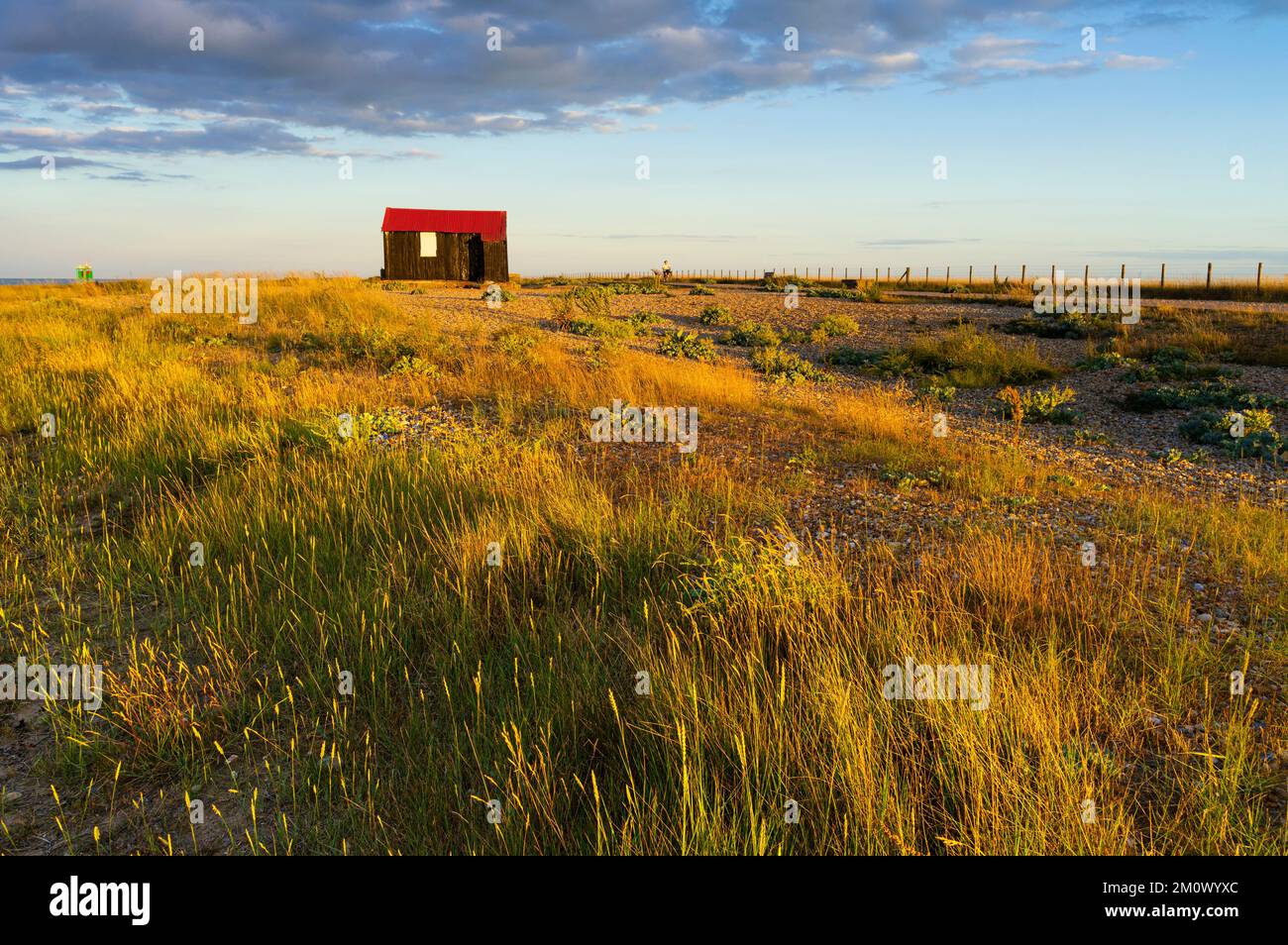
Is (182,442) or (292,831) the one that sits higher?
(182,442)

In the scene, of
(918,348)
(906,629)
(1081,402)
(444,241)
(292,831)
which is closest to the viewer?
(292,831)

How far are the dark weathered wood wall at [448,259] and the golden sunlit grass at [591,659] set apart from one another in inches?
1431

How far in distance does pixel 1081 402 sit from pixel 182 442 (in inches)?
544

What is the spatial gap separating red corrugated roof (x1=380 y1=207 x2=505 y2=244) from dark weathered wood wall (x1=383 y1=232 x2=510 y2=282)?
31cm

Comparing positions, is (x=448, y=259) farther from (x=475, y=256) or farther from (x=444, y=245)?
(x=475, y=256)

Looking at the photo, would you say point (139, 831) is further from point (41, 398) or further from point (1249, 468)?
point (1249, 468)

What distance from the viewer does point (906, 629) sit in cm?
375

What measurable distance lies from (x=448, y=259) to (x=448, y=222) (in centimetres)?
201

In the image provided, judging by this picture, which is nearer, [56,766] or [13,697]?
Answer: [56,766]

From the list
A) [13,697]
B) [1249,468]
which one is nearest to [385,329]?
[13,697]

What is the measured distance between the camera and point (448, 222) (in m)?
41.8

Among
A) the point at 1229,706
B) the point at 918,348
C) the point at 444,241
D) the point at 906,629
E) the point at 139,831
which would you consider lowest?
the point at 139,831

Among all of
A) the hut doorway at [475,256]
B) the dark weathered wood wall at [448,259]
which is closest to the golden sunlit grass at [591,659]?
the dark weathered wood wall at [448,259]

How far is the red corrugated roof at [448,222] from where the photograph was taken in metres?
40.8
